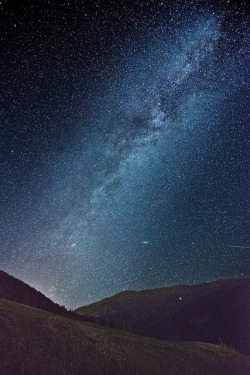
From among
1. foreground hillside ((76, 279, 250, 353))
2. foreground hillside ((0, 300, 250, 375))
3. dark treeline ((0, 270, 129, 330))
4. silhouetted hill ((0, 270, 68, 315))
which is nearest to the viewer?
foreground hillside ((0, 300, 250, 375))

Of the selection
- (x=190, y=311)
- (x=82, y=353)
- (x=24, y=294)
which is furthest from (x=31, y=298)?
(x=190, y=311)

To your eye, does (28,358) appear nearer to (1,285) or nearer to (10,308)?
(10,308)

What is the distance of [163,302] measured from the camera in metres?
49.2

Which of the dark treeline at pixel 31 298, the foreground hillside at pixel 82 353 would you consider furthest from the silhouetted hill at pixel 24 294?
the foreground hillside at pixel 82 353

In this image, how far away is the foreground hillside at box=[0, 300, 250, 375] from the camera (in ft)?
36.5

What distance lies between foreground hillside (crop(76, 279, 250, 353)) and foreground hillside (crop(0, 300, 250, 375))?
445 inches

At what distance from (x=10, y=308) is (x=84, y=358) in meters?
4.95

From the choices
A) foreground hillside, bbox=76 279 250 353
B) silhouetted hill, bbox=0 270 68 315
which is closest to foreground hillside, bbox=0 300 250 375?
silhouetted hill, bbox=0 270 68 315

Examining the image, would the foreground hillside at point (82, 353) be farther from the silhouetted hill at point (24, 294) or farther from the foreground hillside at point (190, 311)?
the foreground hillside at point (190, 311)

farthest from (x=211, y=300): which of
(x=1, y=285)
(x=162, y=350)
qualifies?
(x=1, y=285)

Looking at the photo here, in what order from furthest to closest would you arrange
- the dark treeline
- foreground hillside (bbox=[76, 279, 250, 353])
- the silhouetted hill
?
foreground hillside (bbox=[76, 279, 250, 353]) < the dark treeline < the silhouetted hill

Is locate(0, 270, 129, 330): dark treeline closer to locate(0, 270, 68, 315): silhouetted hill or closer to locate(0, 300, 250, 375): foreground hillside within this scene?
locate(0, 270, 68, 315): silhouetted hill

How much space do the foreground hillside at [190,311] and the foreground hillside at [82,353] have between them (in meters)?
11.3

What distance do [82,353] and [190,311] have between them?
33.1 meters
